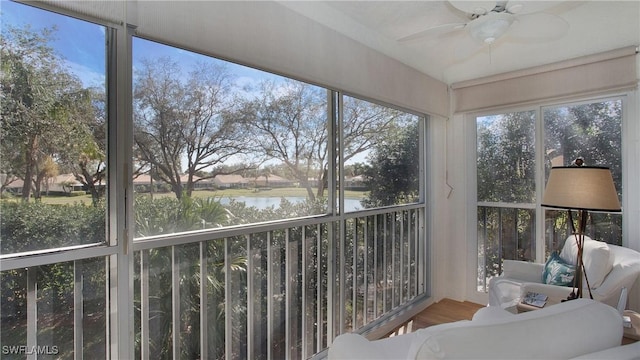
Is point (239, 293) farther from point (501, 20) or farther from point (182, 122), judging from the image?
point (501, 20)

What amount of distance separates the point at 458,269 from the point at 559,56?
212 cm

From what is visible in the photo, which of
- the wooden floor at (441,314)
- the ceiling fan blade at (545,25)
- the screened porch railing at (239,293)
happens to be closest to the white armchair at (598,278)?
the wooden floor at (441,314)

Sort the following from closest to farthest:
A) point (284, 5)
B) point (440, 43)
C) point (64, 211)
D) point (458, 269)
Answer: point (64, 211)
point (284, 5)
point (440, 43)
point (458, 269)

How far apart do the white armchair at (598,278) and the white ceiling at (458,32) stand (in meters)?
1.47

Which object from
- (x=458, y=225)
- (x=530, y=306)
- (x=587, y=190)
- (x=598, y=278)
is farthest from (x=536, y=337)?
(x=458, y=225)

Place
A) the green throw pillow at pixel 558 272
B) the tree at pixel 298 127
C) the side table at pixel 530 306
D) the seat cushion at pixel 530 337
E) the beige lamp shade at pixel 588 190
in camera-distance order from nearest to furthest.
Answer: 1. the seat cushion at pixel 530 337
2. the beige lamp shade at pixel 588 190
3. the tree at pixel 298 127
4. the side table at pixel 530 306
5. the green throw pillow at pixel 558 272

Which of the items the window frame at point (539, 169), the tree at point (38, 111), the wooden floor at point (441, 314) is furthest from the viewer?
the wooden floor at point (441, 314)

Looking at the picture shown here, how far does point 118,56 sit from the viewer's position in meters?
1.24

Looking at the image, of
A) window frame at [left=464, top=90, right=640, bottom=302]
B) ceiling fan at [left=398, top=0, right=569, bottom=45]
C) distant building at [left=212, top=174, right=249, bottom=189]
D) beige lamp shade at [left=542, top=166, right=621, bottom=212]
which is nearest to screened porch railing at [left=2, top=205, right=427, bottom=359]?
distant building at [left=212, top=174, right=249, bottom=189]

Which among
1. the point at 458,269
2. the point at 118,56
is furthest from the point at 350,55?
the point at 458,269

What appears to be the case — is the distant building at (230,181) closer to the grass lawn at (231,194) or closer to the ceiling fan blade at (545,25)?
the grass lawn at (231,194)

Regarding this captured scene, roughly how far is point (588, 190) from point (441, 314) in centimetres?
184

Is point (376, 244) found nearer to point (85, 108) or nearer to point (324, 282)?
point (324, 282)

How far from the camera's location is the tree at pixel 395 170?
257 cm
